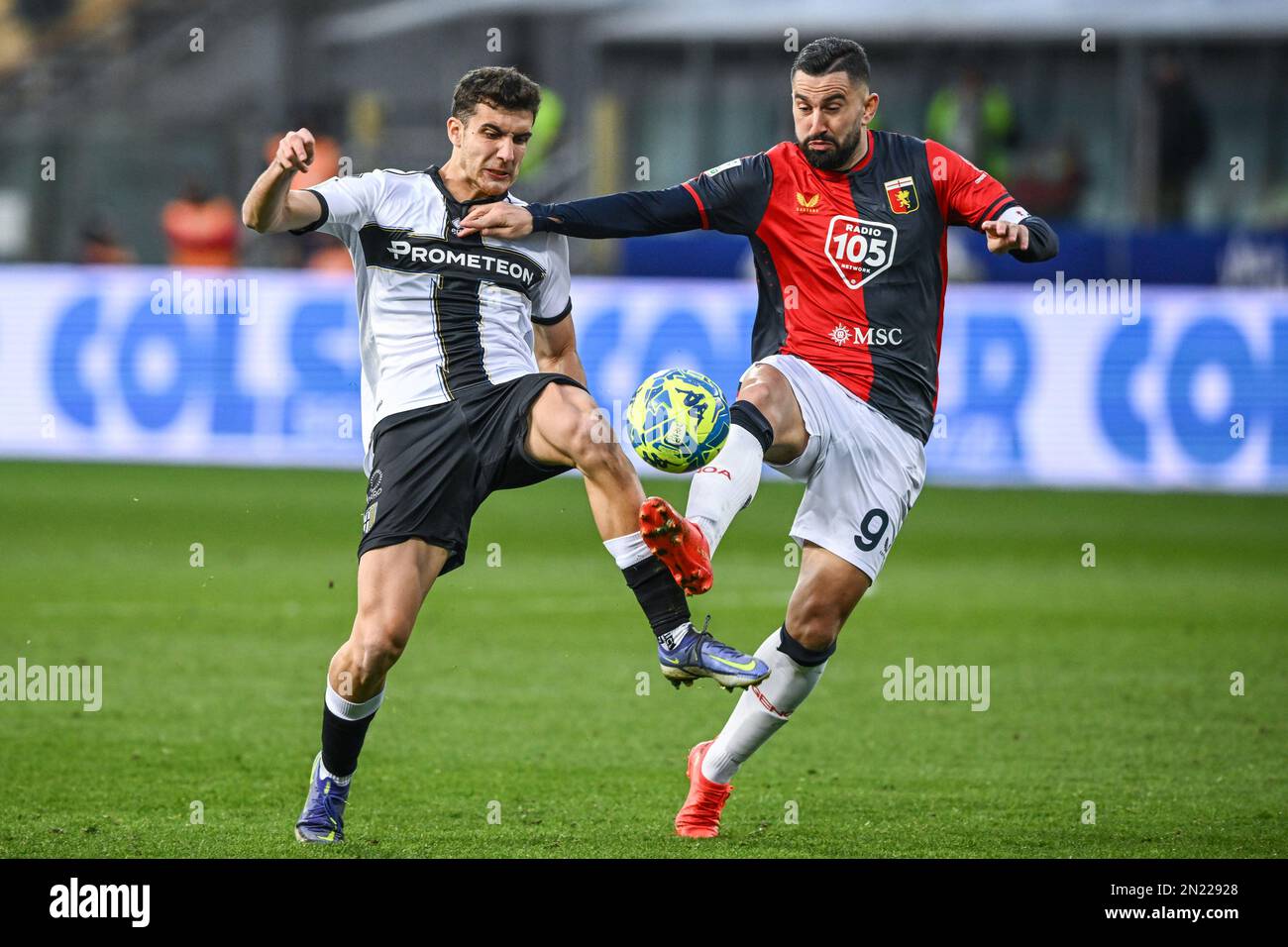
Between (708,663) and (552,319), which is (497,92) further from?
(708,663)

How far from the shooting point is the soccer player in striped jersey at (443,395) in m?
6.07

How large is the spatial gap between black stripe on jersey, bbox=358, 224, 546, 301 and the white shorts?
1.01m

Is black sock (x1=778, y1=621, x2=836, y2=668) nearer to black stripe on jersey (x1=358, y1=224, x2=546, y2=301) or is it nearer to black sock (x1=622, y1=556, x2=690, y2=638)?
black sock (x1=622, y1=556, x2=690, y2=638)

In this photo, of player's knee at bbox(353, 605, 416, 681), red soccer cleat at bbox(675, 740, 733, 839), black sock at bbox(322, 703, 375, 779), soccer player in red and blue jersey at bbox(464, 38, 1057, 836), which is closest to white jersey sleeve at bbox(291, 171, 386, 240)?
soccer player in red and blue jersey at bbox(464, 38, 1057, 836)

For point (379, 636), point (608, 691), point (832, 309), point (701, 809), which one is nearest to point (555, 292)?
point (832, 309)

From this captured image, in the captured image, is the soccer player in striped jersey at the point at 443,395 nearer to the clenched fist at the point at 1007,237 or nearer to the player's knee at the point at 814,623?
the player's knee at the point at 814,623

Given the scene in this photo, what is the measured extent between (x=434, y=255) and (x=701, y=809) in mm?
2120

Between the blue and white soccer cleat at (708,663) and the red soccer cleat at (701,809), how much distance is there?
2.77 feet

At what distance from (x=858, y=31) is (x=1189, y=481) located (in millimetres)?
8045

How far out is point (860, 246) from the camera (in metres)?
6.84

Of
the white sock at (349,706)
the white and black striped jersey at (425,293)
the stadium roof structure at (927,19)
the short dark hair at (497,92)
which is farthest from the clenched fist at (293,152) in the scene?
the stadium roof structure at (927,19)

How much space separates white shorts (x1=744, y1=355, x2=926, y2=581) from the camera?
21.9ft

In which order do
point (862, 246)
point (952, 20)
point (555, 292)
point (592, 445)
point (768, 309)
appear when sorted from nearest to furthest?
1. point (592, 445)
2. point (555, 292)
3. point (862, 246)
4. point (768, 309)
5. point (952, 20)

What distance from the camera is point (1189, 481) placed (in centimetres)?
1605
